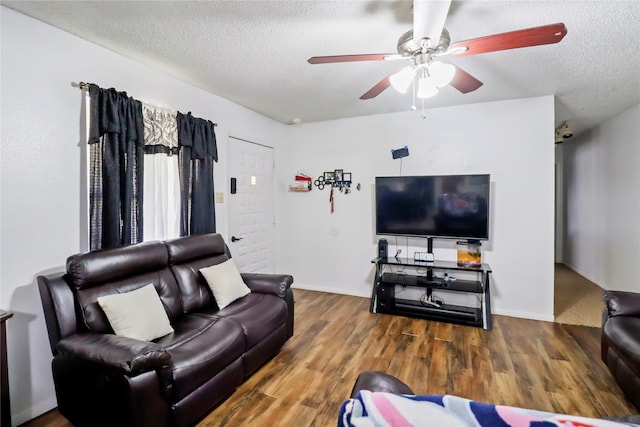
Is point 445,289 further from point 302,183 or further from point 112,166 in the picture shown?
point 112,166

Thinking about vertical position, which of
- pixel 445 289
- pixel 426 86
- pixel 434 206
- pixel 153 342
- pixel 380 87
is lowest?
pixel 445 289

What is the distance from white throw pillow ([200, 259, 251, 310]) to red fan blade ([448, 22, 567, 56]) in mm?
2388

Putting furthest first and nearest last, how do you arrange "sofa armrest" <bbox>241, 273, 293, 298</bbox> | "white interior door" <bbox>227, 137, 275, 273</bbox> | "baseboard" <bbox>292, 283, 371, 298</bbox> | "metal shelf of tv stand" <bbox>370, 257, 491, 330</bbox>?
"baseboard" <bbox>292, 283, 371, 298</bbox> → "white interior door" <bbox>227, 137, 275, 273</bbox> → "metal shelf of tv stand" <bbox>370, 257, 491, 330</bbox> → "sofa armrest" <bbox>241, 273, 293, 298</bbox>

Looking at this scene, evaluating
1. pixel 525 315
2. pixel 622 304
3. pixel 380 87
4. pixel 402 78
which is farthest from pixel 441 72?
pixel 525 315

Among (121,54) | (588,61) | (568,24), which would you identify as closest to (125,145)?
(121,54)

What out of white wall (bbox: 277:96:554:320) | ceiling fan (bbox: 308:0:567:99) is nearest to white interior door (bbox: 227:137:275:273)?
white wall (bbox: 277:96:554:320)

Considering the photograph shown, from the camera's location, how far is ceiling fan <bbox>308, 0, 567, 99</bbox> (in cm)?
141

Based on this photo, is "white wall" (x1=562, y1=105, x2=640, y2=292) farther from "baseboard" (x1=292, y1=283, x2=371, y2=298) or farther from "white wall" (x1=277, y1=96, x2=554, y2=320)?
"baseboard" (x1=292, y1=283, x2=371, y2=298)

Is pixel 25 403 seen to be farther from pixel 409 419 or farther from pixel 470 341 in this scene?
pixel 470 341

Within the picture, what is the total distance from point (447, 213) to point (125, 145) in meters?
A: 3.30

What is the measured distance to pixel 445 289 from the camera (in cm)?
354

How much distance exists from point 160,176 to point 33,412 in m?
1.88

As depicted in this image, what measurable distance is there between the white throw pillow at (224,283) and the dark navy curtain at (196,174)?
55 cm

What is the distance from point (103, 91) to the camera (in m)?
2.31
